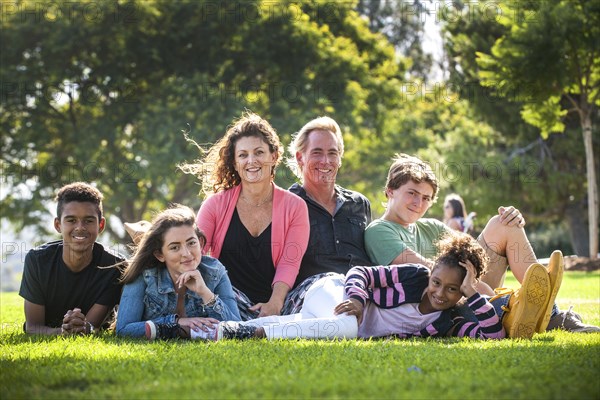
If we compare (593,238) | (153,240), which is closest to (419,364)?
(153,240)

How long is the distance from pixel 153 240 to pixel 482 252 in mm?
2596

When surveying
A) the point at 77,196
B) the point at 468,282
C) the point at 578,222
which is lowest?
the point at 468,282

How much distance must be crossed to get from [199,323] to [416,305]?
5.59ft

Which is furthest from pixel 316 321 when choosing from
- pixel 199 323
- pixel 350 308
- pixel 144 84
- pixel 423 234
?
pixel 144 84

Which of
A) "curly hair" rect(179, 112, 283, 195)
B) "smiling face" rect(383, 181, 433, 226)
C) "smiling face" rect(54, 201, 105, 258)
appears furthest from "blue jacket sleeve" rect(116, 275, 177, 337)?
"smiling face" rect(383, 181, 433, 226)

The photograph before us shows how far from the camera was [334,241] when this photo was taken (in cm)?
737

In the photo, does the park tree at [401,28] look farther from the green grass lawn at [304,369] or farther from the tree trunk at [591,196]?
the green grass lawn at [304,369]

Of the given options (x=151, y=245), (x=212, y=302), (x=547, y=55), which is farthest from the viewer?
(x=547, y=55)

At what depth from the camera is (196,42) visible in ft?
86.4

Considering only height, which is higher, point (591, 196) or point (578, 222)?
point (591, 196)

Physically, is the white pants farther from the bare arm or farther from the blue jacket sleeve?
the blue jacket sleeve

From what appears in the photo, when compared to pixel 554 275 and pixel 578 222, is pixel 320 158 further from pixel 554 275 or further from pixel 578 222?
pixel 578 222

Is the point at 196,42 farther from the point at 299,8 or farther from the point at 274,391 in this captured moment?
A: the point at 274,391

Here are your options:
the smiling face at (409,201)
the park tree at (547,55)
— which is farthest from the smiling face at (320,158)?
the park tree at (547,55)
